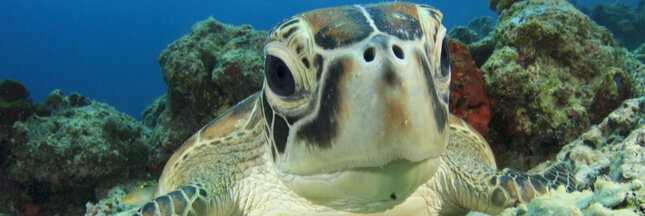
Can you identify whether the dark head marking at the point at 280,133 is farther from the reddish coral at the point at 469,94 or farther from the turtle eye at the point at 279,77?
the reddish coral at the point at 469,94

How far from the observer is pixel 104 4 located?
92062 mm

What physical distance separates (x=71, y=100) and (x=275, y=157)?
5366mm

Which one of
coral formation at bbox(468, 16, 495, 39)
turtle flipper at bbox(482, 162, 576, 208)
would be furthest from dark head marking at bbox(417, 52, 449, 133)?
coral formation at bbox(468, 16, 495, 39)

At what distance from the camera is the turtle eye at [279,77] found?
119cm

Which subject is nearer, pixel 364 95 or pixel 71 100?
pixel 364 95

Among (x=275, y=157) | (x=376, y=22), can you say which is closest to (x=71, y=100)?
(x=275, y=157)

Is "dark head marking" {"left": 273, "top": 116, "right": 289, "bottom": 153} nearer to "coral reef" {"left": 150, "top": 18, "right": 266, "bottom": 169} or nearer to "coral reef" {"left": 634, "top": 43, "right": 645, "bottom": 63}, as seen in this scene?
"coral reef" {"left": 150, "top": 18, "right": 266, "bottom": 169}

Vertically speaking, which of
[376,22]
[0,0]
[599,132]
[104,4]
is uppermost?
[104,4]

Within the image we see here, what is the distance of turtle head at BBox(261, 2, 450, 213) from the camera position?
3.14 feet

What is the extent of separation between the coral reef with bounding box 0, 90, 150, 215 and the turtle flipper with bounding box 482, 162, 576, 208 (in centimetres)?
429

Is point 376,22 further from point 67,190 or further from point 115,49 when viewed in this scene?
point 115,49

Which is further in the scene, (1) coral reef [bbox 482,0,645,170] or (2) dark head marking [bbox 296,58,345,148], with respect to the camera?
(1) coral reef [bbox 482,0,645,170]

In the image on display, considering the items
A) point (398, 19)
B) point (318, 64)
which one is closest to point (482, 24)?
point (398, 19)

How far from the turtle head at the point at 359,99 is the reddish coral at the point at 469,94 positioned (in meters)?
1.98
